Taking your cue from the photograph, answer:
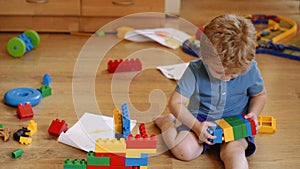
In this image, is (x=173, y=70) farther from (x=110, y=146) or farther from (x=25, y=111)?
(x=110, y=146)

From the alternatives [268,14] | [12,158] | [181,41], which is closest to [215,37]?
[12,158]

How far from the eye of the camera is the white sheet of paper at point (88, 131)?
1.40 m

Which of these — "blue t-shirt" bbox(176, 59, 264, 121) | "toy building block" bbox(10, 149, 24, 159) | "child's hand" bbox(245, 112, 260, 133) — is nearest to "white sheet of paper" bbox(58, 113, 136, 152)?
"toy building block" bbox(10, 149, 24, 159)

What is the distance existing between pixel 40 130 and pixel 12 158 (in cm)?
16

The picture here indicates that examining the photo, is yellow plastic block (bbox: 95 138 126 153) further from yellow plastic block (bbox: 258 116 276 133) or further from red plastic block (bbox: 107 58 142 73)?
red plastic block (bbox: 107 58 142 73)

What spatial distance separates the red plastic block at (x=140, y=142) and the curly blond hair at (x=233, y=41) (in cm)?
27

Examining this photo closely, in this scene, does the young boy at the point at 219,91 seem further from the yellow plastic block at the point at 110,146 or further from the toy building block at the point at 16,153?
the toy building block at the point at 16,153

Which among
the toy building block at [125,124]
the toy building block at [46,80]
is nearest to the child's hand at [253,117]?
the toy building block at [125,124]

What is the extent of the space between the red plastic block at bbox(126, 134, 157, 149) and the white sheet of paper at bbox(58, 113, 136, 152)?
0.22 m

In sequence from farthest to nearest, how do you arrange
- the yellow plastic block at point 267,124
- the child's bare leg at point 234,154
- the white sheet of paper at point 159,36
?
the white sheet of paper at point 159,36 < the yellow plastic block at point 267,124 < the child's bare leg at point 234,154

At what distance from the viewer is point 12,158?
1332 millimetres

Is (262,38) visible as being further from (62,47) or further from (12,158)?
(12,158)

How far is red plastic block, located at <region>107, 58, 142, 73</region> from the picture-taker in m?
1.88

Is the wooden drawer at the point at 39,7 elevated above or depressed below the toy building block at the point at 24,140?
above
